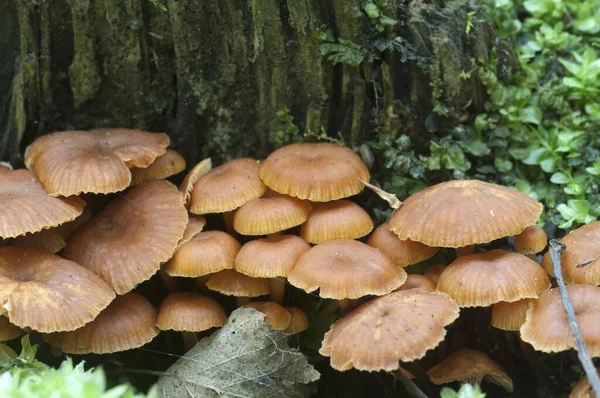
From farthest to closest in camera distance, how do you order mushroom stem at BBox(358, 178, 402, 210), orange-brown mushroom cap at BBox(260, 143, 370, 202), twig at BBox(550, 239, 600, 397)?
1. mushroom stem at BBox(358, 178, 402, 210)
2. orange-brown mushroom cap at BBox(260, 143, 370, 202)
3. twig at BBox(550, 239, 600, 397)

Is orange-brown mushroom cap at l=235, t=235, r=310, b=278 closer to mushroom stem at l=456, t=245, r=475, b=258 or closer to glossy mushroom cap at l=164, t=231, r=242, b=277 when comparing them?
glossy mushroom cap at l=164, t=231, r=242, b=277

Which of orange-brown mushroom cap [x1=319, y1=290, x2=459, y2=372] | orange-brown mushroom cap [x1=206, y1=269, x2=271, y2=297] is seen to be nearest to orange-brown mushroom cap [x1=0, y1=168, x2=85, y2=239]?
orange-brown mushroom cap [x1=206, y1=269, x2=271, y2=297]

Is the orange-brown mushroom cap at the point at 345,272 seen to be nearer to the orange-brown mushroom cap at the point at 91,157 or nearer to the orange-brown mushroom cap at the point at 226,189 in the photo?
the orange-brown mushroom cap at the point at 226,189

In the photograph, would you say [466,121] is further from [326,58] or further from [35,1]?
[35,1]

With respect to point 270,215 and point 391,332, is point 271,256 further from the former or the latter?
point 391,332

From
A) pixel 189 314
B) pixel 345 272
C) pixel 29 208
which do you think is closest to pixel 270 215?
pixel 345 272

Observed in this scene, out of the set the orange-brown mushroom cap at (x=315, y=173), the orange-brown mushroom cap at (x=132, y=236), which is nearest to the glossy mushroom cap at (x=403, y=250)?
the orange-brown mushroom cap at (x=315, y=173)

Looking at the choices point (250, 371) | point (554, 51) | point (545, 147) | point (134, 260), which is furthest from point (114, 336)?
point (554, 51)
